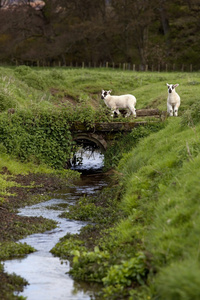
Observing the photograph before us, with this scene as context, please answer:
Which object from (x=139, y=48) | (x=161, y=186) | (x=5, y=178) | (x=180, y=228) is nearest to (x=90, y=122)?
(x=5, y=178)

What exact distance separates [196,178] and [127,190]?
495cm

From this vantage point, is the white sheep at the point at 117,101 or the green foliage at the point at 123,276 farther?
the white sheep at the point at 117,101

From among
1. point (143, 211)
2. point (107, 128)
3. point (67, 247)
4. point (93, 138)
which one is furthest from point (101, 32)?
point (67, 247)

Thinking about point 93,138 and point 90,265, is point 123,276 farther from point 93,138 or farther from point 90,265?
point 93,138

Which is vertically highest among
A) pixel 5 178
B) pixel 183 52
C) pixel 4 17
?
pixel 4 17

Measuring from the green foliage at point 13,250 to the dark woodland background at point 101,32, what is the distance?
66031 millimetres

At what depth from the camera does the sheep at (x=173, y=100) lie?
24.8 meters

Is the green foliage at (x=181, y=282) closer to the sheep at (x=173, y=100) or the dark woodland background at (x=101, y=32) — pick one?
the sheep at (x=173, y=100)

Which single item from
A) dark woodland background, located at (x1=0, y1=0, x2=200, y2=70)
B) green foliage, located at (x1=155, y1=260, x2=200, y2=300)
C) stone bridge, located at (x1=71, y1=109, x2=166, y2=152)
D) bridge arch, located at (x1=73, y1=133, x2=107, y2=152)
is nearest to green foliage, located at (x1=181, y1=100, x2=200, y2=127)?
stone bridge, located at (x1=71, y1=109, x2=166, y2=152)

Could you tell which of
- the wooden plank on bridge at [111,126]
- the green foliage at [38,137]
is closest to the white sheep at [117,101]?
the wooden plank on bridge at [111,126]

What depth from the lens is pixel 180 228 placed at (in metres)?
10.3

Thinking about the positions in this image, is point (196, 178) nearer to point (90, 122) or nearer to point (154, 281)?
point (154, 281)

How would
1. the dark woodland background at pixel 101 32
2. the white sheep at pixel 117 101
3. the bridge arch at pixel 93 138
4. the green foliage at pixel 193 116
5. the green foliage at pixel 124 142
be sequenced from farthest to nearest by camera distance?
1. the dark woodland background at pixel 101 32
2. the white sheep at pixel 117 101
3. the bridge arch at pixel 93 138
4. the green foliage at pixel 124 142
5. the green foliage at pixel 193 116

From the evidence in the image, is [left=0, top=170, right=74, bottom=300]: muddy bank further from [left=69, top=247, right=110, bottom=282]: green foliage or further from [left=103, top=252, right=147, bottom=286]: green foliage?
[left=103, top=252, right=147, bottom=286]: green foliage
